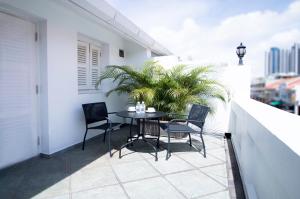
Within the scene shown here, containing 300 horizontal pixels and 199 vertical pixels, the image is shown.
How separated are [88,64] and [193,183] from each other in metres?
3.77

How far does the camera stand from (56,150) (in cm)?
405

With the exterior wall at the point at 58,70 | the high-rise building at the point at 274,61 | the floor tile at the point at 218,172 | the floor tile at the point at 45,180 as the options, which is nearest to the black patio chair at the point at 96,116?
the exterior wall at the point at 58,70

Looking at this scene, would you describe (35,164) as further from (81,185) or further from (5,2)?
(5,2)

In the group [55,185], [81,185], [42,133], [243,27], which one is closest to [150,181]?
[81,185]

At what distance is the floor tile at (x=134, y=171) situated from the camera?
3087 mm

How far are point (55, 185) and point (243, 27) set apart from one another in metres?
15.7

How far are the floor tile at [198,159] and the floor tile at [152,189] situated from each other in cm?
93

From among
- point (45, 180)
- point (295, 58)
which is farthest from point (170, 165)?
point (295, 58)

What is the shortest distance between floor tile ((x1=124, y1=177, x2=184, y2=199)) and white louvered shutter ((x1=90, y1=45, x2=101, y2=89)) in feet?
10.6

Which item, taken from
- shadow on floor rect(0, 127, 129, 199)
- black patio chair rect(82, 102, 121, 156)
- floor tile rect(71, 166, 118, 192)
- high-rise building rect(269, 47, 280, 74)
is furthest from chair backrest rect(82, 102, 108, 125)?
high-rise building rect(269, 47, 280, 74)

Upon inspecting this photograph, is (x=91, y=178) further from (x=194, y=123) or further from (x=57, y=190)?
(x=194, y=123)

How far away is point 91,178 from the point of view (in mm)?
3025

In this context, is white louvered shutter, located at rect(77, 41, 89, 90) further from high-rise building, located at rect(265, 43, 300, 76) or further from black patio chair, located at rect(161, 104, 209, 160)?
high-rise building, located at rect(265, 43, 300, 76)

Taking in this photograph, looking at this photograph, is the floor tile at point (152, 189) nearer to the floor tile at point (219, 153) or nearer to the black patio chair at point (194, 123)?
the black patio chair at point (194, 123)
